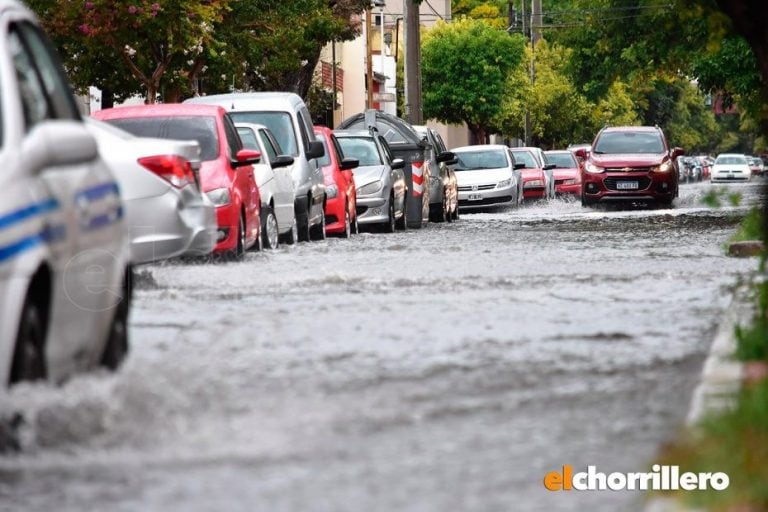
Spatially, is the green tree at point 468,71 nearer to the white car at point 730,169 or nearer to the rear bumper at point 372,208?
the white car at point 730,169

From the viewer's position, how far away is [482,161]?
142 ft

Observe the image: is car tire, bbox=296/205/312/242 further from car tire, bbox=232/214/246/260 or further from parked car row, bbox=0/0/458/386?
car tire, bbox=232/214/246/260

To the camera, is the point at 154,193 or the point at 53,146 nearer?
the point at 53,146

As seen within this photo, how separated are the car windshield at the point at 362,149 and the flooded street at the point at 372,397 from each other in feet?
47.4

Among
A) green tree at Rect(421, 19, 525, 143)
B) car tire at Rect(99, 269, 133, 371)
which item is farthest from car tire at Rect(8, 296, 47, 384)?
green tree at Rect(421, 19, 525, 143)

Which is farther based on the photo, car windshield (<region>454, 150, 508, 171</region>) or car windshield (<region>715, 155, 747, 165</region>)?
car windshield (<region>715, 155, 747, 165</region>)

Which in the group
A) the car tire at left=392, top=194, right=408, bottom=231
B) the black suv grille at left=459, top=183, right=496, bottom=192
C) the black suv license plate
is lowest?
the black suv grille at left=459, top=183, right=496, bottom=192

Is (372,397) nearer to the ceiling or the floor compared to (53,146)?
nearer to the floor

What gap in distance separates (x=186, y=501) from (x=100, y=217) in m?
2.32

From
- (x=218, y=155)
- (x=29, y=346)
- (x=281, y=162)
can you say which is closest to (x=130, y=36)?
(x=281, y=162)

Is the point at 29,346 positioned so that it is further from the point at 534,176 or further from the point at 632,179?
the point at 534,176

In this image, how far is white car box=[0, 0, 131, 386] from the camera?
22.5ft

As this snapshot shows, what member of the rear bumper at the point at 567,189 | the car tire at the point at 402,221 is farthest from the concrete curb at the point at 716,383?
the rear bumper at the point at 567,189

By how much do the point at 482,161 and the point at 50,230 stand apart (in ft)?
119
